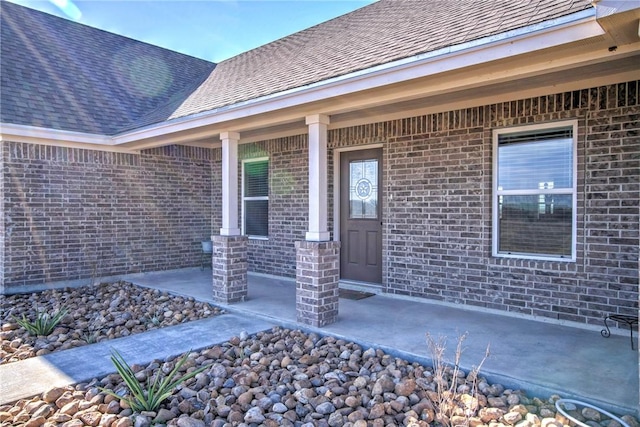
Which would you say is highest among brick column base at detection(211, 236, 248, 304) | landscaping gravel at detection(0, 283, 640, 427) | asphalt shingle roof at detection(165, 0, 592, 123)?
asphalt shingle roof at detection(165, 0, 592, 123)

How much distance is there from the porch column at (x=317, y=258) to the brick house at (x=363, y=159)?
0.08 feet

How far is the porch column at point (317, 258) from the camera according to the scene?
491 centimetres

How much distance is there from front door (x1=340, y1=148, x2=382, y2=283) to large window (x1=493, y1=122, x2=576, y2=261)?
193 cm

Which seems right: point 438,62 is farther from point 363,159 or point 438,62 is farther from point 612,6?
point 363,159

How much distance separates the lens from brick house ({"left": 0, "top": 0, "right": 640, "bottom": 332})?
13.7 feet

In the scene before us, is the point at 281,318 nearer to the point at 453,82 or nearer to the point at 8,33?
the point at 453,82

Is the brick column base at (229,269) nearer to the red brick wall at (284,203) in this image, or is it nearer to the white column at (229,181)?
the white column at (229,181)

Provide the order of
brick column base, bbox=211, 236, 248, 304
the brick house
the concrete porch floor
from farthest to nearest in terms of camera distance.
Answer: brick column base, bbox=211, 236, 248, 304 < the brick house < the concrete porch floor

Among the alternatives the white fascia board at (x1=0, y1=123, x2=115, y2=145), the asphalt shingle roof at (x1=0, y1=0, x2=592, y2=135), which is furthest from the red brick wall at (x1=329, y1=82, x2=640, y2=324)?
the white fascia board at (x1=0, y1=123, x2=115, y2=145)

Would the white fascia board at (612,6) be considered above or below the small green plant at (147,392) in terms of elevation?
above

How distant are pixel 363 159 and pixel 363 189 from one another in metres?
0.50

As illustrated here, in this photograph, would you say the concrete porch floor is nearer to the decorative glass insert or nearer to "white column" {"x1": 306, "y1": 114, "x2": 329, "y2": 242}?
"white column" {"x1": 306, "y1": 114, "x2": 329, "y2": 242}

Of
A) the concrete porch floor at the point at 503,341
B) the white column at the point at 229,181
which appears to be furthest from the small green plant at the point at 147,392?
the white column at the point at 229,181

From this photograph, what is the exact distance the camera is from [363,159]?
22.9 ft
